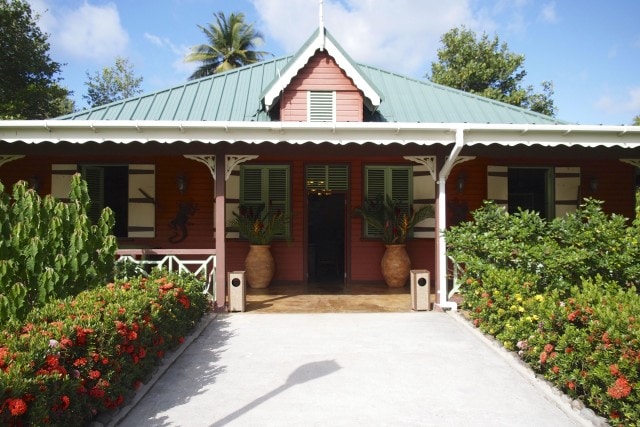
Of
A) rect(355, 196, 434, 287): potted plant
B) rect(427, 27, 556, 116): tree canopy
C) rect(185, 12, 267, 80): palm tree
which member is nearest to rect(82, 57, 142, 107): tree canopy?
rect(185, 12, 267, 80): palm tree

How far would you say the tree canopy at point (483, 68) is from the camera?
25.8 m

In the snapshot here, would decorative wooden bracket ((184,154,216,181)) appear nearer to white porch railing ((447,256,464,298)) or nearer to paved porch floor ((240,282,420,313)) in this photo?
paved porch floor ((240,282,420,313))

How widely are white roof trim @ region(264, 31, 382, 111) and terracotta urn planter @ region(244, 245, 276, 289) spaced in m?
2.80

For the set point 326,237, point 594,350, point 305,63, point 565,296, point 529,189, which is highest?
point 305,63

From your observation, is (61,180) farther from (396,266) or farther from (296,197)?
(396,266)

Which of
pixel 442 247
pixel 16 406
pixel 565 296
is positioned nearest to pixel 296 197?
pixel 442 247

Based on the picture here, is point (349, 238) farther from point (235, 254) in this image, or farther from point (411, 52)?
point (411, 52)

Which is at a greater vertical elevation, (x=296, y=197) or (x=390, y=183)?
(x=390, y=183)

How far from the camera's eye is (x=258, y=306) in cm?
730

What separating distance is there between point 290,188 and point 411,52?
22816 millimetres

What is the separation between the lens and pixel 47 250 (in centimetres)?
533

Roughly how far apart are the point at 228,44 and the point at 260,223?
2533 cm

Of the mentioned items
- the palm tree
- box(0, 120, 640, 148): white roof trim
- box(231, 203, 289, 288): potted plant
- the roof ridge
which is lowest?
box(231, 203, 289, 288): potted plant

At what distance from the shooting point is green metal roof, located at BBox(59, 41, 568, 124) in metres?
9.01
